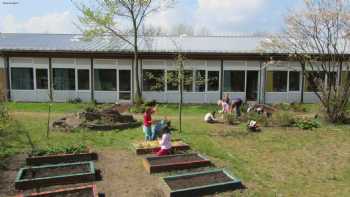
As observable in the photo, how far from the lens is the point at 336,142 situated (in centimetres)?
1252

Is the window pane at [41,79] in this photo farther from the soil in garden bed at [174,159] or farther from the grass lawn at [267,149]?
the soil in garden bed at [174,159]

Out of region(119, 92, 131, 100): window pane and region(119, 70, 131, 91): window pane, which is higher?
region(119, 70, 131, 91): window pane

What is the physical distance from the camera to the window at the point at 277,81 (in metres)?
25.0

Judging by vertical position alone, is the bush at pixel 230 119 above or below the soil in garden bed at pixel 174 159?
above

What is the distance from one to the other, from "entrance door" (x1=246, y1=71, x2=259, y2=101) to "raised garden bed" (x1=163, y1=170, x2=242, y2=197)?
17.5 m

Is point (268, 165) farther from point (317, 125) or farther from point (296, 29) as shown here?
point (296, 29)

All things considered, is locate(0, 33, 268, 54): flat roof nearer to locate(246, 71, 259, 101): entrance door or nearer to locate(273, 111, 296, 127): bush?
locate(246, 71, 259, 101): entrance door

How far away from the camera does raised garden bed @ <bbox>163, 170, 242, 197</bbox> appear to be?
6961mm

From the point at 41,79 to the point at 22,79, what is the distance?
126 cm

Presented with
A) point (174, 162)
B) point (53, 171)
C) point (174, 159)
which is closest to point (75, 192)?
point (53, 171)

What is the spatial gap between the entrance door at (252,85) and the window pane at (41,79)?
14.1 m

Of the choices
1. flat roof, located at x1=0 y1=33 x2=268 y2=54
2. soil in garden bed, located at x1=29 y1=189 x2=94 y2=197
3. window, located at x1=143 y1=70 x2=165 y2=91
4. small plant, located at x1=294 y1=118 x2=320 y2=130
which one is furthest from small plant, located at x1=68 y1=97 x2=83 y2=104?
soil in garden bed, located at x1=29 y1=189 x2=94 y2=197

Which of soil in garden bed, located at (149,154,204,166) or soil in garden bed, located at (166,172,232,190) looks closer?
soil in garden bed, located at (166,172,232,190)

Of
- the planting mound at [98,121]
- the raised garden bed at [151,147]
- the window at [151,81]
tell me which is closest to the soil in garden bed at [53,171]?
the raised garden bed at [151,147]
